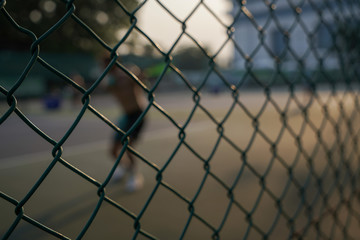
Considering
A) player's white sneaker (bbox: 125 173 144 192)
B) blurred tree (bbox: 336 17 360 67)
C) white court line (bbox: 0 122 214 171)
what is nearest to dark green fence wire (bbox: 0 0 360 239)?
blurred tree (bbox: 336 17 360 67)

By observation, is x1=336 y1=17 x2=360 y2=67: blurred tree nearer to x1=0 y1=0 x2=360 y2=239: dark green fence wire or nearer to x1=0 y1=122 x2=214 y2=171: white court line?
x1=0 y1=0 x2=360 y2=239: dark green fence wire

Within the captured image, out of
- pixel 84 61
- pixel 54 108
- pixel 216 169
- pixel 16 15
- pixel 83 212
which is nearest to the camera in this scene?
pixel 16 15

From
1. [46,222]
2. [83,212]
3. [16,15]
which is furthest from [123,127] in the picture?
[16,15]

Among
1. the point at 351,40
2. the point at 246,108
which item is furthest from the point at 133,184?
the point at 351,40

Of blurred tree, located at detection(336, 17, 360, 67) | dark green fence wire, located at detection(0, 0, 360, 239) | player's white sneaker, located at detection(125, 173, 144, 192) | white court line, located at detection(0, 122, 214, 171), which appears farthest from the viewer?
white court line, located at detection(0, 122, 214, 171)

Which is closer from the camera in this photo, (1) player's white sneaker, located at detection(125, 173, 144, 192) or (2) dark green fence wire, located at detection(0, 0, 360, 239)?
(2) dark green fence wire, located at detection(0, 0, 360, 239)

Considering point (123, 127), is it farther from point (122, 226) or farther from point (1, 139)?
point (1, 139)

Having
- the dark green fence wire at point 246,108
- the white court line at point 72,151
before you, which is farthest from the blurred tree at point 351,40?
the white court line at point 72,151

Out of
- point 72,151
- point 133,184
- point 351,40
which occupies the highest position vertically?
point 351,40

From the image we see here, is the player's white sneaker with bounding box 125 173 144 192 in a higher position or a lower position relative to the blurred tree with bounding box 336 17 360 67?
lower

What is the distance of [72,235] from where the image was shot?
2465mm

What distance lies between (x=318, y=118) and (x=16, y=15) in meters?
10.1

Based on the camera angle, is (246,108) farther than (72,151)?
No

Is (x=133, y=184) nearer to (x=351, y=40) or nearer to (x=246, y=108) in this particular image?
(x=246, y=108)
